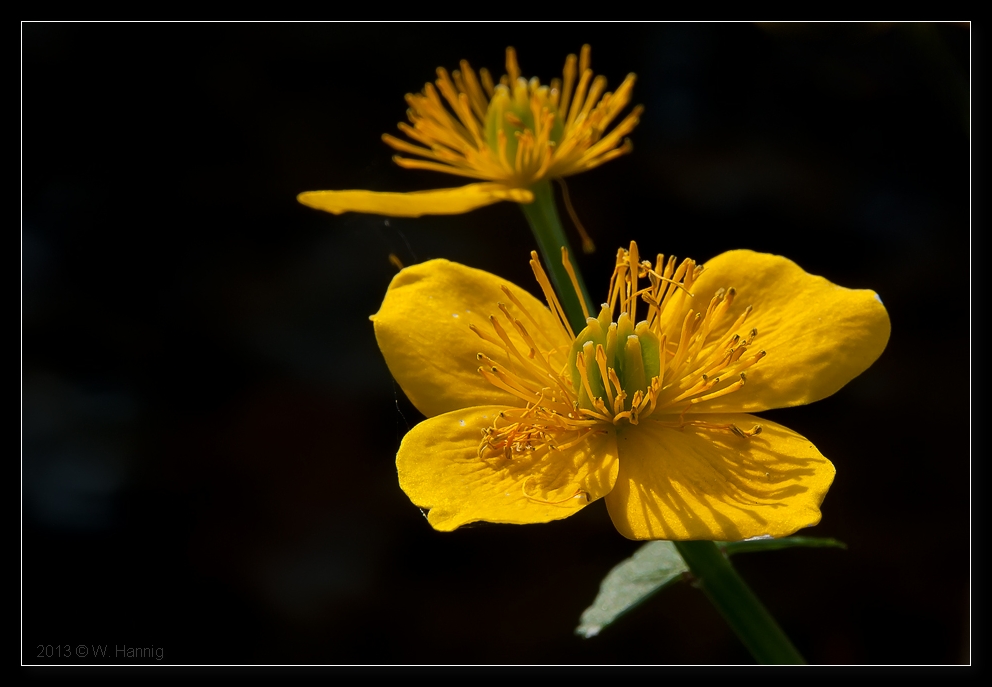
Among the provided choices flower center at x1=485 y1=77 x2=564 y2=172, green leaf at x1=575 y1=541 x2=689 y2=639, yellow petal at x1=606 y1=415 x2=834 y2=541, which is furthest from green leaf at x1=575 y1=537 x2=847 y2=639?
flower center at x1=485 y1=77 x2=564 y2=172

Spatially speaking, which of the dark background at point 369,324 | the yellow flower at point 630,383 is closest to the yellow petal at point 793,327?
the yellow flower at point 630,383

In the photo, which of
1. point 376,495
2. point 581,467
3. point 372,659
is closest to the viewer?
point 581,467

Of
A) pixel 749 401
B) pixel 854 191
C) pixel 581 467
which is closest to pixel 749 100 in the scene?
pixel 854 191

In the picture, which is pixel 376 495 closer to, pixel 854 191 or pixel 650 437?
pixel 650 437

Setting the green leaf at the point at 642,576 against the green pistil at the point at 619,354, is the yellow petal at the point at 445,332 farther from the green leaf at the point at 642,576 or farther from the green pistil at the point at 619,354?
the green leaf at the point at 642,576

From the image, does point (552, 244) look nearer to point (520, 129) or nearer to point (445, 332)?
point (520, 129)

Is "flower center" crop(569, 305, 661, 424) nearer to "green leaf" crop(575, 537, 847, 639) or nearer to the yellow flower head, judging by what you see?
"green leaf" crop(575, 537, 847, 639)
